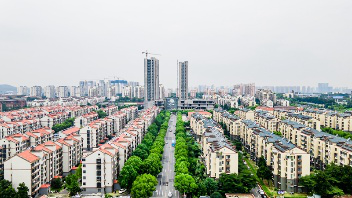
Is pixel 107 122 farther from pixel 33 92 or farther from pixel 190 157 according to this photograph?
pixel 33 92

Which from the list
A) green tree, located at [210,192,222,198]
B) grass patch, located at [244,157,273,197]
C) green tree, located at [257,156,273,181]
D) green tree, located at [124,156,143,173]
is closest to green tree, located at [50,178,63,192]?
green tree, located at [124,156,143,173]

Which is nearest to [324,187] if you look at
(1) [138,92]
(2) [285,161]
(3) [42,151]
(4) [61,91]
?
(2) [285,161]

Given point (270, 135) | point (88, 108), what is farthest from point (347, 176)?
point (88, 108)

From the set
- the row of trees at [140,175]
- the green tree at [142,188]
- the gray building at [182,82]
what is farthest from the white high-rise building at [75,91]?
the green tree at [142,188]

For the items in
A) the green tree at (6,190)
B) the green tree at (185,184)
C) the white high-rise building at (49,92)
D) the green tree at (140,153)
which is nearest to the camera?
the green tree at (6,190)

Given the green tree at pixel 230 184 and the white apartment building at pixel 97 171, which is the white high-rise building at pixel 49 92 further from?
the green tree at pixel 230 184

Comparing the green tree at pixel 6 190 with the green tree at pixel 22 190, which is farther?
the green tree at pixel 22 190
